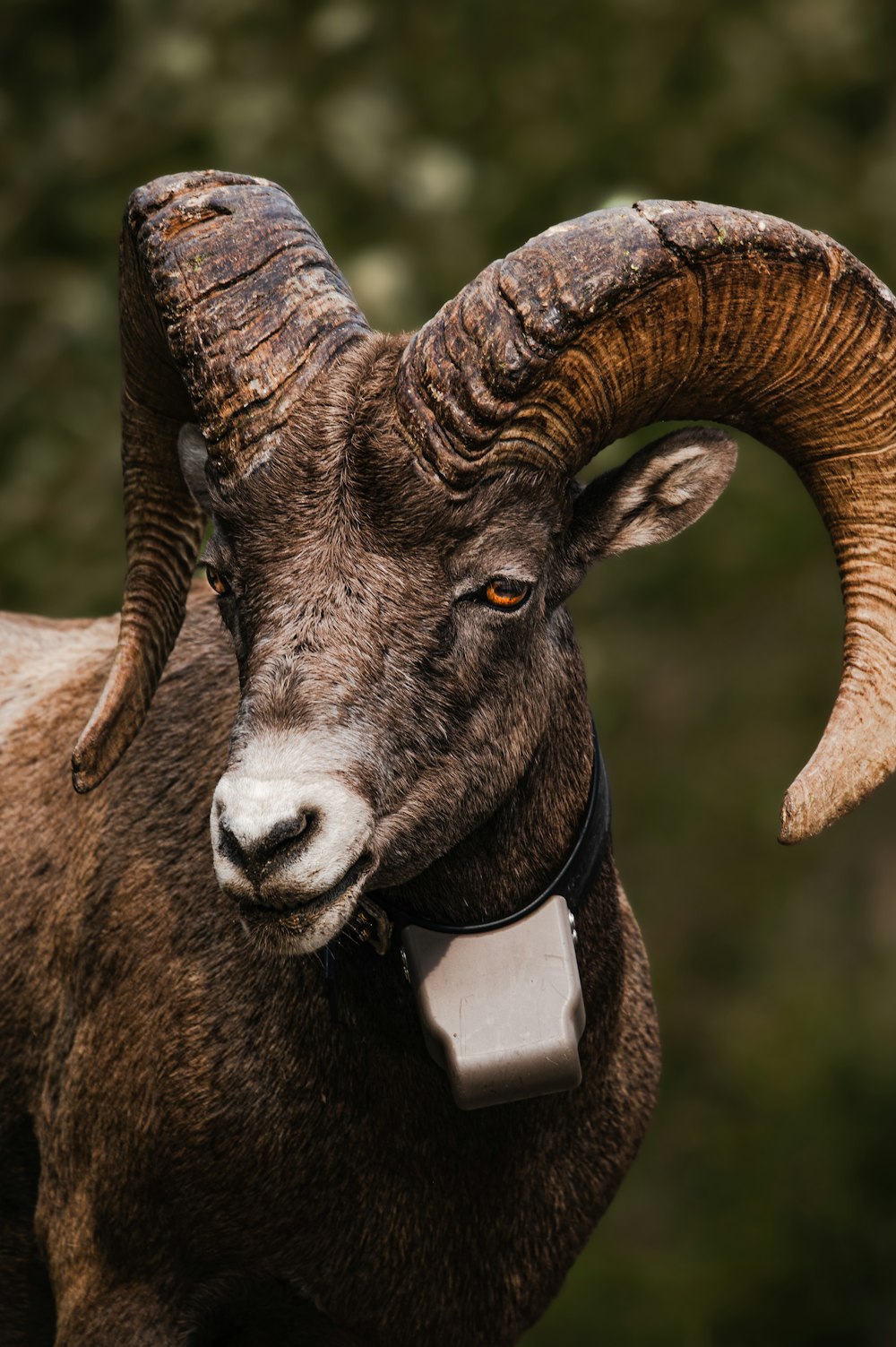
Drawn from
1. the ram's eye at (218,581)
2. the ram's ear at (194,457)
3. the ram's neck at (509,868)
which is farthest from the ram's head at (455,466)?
the ram's ear at (194,457)

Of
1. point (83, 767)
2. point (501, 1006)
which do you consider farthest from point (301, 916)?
point (83, 767)

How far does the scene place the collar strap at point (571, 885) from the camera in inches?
202

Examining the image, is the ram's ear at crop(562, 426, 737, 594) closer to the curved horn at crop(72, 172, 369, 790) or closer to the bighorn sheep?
the bighorn sheep

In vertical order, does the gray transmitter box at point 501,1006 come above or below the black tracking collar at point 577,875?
below

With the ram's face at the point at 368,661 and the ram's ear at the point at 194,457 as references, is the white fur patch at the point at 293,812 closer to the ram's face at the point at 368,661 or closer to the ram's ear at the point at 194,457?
the ram's face at the point at 368,661

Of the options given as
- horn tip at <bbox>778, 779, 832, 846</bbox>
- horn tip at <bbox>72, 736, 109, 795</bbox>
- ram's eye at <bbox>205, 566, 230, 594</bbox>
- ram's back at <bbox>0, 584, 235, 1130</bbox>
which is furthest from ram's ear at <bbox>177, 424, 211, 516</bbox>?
horn tip at <bbox>778, 779, 832, 846</bbox>

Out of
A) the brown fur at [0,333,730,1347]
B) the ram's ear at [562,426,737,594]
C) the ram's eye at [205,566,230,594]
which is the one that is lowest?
the brown fur at [0,333,730,1347]

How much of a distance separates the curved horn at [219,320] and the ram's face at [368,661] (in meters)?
0.20

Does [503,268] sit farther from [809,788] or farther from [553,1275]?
[553,1275]

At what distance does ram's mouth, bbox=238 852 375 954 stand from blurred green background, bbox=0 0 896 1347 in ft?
10.3

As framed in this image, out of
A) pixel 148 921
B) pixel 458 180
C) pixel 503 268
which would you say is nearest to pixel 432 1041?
pixel 148 921

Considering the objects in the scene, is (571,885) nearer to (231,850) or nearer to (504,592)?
(504,592)

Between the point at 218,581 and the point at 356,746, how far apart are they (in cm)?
74

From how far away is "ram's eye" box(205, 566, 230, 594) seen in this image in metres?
5.02
